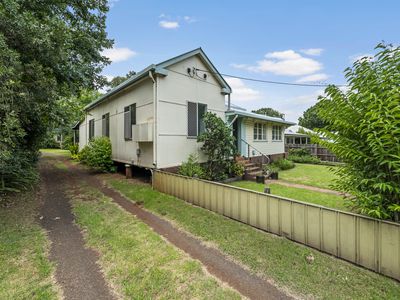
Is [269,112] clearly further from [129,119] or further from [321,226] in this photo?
[321,226]

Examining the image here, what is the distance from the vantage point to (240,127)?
12016 millimetres

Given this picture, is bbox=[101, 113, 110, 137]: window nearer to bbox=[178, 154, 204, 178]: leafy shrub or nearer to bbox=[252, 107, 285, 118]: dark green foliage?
bbox=[178, 154, 204, 178]: leafy shrub

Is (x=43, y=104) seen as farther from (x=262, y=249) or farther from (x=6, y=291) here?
(x=262, y=249)

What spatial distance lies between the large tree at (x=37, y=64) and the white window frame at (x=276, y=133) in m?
11.7

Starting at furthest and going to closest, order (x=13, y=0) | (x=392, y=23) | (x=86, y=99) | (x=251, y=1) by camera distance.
A: (x=86, y=99)
(x=251, y=1)
(x=392, y=23)
(x=13, y=0)

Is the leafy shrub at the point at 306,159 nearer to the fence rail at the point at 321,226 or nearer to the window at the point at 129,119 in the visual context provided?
the window at the point at 129,119

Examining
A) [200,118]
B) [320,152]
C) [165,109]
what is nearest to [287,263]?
[165,109]

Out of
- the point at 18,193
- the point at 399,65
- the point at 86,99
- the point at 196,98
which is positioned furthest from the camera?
the point at 86,99

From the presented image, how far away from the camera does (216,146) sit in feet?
28.1

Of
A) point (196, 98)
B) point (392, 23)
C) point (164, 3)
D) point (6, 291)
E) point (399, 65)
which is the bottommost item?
point (6, 291)

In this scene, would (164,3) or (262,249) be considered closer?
(262,249)

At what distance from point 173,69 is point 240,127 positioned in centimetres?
543

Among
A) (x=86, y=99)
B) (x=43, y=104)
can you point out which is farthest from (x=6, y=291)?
(x=86, y=99)

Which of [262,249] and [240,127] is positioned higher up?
[240,127]
